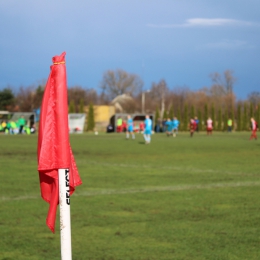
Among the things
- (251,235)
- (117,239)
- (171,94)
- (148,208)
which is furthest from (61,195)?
(171,94)

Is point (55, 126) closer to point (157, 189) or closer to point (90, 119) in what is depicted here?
point (157, 189)

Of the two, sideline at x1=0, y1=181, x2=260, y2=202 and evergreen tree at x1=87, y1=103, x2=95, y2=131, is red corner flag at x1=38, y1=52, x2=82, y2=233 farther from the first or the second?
evergreen tree at x1=87, y1=103, x2=95, y2=131

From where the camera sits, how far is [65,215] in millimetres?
4602

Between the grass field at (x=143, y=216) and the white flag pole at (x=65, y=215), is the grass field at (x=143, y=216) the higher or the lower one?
the lower one

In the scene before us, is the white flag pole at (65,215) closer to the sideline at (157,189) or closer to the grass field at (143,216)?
the grass field at (143,216)

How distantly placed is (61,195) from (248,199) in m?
8.71

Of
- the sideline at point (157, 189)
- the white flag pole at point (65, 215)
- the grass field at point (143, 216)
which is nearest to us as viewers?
the white flag pole at point (65, 215)

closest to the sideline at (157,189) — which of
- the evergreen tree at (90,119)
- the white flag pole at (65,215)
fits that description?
the white flag pole at (65,215)

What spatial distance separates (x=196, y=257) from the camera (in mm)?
7910

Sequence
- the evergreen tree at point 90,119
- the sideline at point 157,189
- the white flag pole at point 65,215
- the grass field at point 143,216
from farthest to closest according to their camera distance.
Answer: the evergreen tree at point 90,119, the sideline at point 157,189, the grass field at point 143,216, the white flag pole at point 65,215

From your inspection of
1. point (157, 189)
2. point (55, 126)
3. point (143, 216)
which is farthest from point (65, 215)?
point (157, 189)

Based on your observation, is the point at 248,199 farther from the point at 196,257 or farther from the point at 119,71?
the point at 119,71

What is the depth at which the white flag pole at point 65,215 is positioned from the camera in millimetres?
4574

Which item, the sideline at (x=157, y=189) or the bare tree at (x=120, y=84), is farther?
the bare tree at (x=120, y=84)
